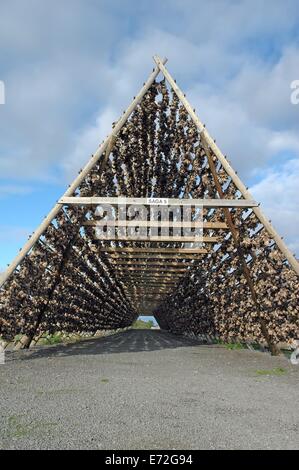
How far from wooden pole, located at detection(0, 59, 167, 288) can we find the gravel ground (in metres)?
→ 2.33

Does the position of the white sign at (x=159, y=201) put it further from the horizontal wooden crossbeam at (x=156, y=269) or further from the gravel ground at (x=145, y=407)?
the horizontal wooden crossbeam at (x=156, y=269)

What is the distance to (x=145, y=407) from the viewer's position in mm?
Result: 5422

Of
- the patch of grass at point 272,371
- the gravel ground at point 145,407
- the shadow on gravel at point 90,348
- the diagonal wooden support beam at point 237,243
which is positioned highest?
the diagonal wooden support beam at point 237,243

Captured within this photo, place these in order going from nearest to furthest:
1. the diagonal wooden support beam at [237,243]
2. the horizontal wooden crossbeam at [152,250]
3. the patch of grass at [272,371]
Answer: the patch of grass at [272,371]
the diagonal wooden support beam at [237,243]
the horizontal wooden crossbeam at [152,250]

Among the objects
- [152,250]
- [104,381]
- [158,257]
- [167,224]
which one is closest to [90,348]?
[158,257]

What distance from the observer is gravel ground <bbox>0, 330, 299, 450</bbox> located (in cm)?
400

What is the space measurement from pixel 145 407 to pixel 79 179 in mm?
6385

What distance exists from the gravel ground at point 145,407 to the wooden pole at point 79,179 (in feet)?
7.63

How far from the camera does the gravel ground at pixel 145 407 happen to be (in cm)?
400

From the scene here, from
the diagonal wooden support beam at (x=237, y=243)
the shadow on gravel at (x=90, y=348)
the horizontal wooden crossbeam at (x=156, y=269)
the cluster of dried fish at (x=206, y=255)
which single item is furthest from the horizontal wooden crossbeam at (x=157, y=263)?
the diagonal wooden support beam at (x=237, y=243)

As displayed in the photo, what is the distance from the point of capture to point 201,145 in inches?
438

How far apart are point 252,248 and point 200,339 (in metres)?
14.7

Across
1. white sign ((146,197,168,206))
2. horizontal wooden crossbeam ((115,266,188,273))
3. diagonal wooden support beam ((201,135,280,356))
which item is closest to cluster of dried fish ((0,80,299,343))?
diagonal wooden support beam ((201,135,280,356))

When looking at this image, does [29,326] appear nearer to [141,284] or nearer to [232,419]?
[232,419]
